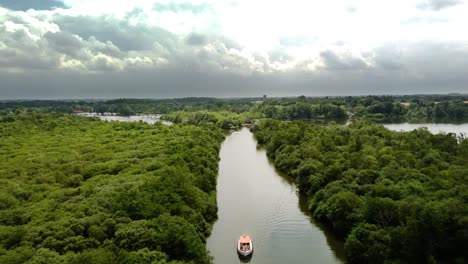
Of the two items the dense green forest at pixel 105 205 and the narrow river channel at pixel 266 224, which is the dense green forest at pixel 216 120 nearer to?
the narrow river channel at pixel 266 224

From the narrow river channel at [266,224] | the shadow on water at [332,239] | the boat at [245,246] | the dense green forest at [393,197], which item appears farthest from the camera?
the shadow on water at [332,239]

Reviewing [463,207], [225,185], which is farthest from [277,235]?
[225,185]

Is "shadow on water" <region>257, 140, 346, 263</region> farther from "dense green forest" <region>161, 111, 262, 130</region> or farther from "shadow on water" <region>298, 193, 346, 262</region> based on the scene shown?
"dense green forest" <region>161, 111, 262, 130</region>

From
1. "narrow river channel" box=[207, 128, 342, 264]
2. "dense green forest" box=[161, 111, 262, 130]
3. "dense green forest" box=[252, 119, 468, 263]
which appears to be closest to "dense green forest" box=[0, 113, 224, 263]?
"narrow river channel" box=[207, 128, 342, 264]

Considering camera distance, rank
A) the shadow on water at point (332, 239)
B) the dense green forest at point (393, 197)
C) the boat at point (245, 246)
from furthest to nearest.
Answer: the shadow on water at point (332, 239)
the boat at point (245, 246)
the dense green forest at point (393, 197)

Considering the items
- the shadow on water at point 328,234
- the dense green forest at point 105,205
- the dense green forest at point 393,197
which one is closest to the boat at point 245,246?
the dense green forest at point 105,205
